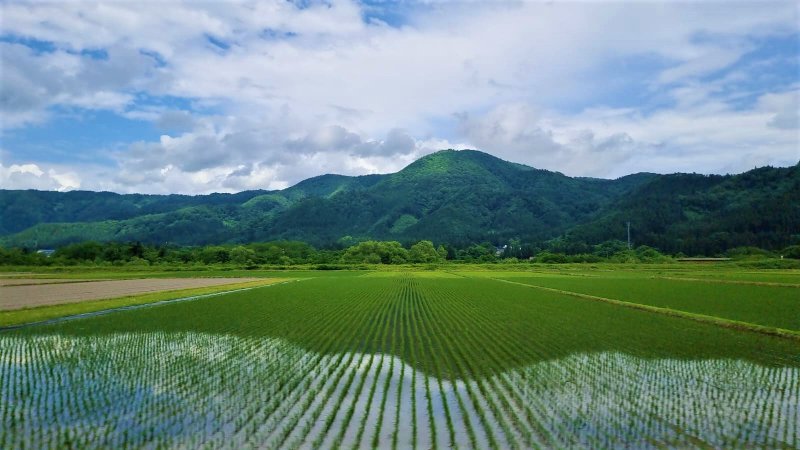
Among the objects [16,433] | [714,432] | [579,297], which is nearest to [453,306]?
[579,297]

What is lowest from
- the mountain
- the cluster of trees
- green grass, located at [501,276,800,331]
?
green grass, located at [501,276,800,331]

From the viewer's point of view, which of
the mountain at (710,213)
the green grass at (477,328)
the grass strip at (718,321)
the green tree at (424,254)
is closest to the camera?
the green grass at (477,328)

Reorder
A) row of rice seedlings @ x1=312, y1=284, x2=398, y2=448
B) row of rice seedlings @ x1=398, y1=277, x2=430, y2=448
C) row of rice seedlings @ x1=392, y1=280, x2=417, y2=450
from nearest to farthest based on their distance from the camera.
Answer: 1. row of rice seedlings @ x1=312, y1=284, x2=398, y2=448
2. row of rice seedlings @ x1=392, y1=280, x2=417, y2=450
3. row of rice seedlings @ x1=398, y1=277, x2=430, y2=448

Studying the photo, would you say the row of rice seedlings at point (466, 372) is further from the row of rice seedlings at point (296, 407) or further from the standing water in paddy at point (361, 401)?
the row of rice seedlings at point (296, 407)

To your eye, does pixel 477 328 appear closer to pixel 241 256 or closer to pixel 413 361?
pixel 413 361

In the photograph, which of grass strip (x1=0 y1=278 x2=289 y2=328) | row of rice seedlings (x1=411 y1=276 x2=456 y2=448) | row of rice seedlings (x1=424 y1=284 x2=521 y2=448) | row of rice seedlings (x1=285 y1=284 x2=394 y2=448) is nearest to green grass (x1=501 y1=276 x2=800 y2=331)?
row of rice seedlings (x1=424 y1=284 x2=521 y2=448)

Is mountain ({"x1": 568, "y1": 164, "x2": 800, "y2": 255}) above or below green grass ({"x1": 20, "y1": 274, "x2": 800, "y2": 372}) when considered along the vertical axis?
above

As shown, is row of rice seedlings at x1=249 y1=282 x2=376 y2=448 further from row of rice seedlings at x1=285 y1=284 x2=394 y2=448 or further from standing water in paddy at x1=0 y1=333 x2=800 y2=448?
row of rice seedlings at x1=285 y1=284 x2=394 y2=448

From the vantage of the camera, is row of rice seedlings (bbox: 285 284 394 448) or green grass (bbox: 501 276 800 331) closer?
row of rice seedlings (bbox: 285 284 394 448)

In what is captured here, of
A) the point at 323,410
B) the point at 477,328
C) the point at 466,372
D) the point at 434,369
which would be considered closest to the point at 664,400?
the point at 466,372

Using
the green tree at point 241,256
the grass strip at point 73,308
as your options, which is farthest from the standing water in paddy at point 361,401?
the green tree at point 241,256
